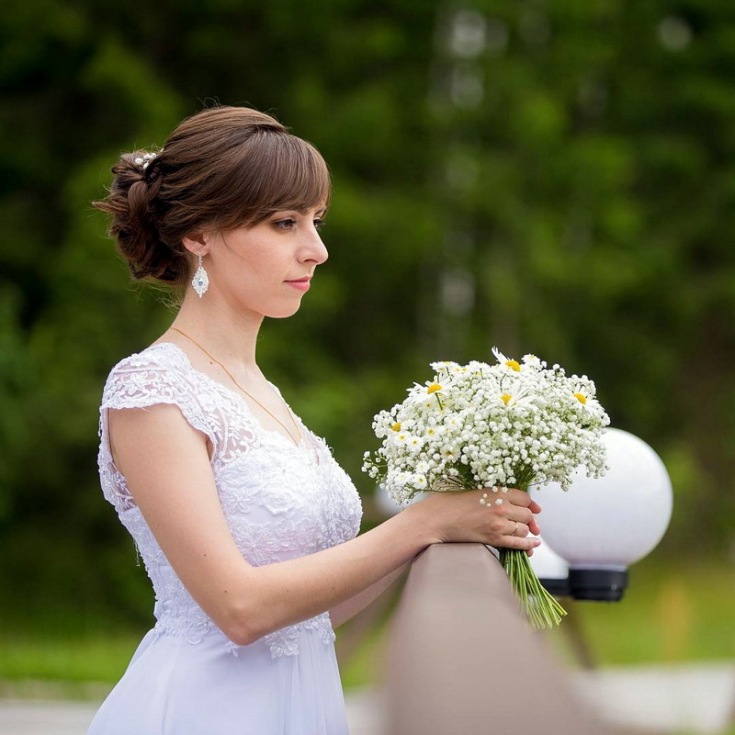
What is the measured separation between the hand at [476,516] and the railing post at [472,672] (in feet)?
0.75

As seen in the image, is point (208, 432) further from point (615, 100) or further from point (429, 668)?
point (615, 100)

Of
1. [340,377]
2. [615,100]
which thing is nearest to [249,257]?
[340,377]

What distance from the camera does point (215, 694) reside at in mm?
2447

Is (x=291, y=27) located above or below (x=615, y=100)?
below

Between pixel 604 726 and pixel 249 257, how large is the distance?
1293 millimetres

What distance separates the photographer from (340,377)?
16641 mm

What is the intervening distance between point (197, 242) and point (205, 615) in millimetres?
751

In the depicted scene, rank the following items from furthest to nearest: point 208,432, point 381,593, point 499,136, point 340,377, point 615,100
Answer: point 615,100 < point 499,136 < point 340,377 < point 381,593 < point 208,432

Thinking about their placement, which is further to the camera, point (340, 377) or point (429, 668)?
point (340, 377)

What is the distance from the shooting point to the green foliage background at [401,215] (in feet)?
48.4

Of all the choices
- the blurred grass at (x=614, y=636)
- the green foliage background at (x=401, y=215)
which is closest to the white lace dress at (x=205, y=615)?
the blurred grass at (x=614, y=636)

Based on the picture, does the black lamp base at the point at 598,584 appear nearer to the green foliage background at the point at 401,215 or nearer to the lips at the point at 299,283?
the lips at the point at 299,283

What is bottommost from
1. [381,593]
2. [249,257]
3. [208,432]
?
[381,593]

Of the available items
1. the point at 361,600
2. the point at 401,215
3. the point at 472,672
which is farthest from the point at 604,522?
the point at 401,215
